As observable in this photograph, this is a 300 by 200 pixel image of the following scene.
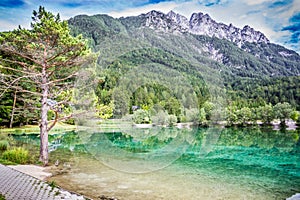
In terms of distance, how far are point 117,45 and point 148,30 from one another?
5.04 feet

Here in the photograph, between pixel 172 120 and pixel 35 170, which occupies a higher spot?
pixel 172 120

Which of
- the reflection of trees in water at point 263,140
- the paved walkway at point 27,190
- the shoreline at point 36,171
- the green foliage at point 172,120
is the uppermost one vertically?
the green foliage at point 172,120

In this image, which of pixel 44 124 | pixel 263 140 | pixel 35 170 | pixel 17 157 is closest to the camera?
pixel 35 170

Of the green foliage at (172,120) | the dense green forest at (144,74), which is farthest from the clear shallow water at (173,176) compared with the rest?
the dense green forest at (144,74)

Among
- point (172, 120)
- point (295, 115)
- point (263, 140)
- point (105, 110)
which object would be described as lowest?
point (263, 140)

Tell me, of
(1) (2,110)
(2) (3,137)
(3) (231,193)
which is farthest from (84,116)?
(1) (2,110)

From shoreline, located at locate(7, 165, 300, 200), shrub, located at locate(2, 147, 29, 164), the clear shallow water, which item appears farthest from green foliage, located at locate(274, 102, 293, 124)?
shrub, located at locate(2, 147, 29, 164)

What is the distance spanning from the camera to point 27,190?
21.8ft

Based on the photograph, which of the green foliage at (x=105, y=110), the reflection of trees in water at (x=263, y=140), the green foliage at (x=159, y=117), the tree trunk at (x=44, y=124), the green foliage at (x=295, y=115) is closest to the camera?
the green foliage at (x=159, y=117)

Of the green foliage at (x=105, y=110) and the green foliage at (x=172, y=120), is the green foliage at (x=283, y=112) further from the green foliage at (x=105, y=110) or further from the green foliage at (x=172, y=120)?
the green foliage at (x=172, y=120)

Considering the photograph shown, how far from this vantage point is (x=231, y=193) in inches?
325

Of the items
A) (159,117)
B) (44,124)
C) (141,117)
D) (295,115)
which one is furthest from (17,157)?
(295,115)

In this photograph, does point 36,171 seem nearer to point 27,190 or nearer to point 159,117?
point 27,190

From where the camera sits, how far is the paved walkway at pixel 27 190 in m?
6.15
